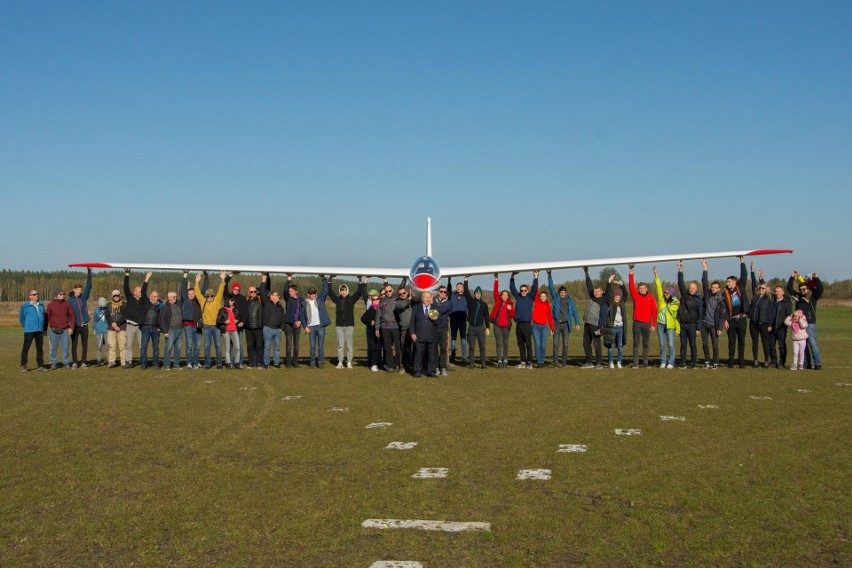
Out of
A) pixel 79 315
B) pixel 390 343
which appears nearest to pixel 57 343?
pixel 79 315

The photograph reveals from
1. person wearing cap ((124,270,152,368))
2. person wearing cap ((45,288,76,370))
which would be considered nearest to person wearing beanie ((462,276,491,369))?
person wearing cap ((124,270,152,368))

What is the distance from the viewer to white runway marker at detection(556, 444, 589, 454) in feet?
27.8

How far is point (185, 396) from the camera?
1365 centimetres

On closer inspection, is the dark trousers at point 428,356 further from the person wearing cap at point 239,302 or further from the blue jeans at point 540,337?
the person wearing cap at point 239,302

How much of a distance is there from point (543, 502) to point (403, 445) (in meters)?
2.82

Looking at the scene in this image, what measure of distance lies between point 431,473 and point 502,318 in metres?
11.5

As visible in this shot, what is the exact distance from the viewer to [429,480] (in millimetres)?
7266

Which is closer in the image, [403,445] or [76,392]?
[403,445]

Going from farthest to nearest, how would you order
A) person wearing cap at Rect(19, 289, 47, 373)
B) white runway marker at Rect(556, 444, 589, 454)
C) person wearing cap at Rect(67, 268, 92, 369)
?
person wearing cap at Rect(67, 268, 92, 369) → person wearing cap at Rect(19, 289, 47, 373) → white runway marker at Rect(556, 444, 589, 454)

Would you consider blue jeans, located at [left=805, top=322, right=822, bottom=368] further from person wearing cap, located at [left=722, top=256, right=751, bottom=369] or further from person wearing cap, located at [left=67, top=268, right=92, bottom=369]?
person wearing cap, located at [left=67, top=268, right=92, bottom=369]

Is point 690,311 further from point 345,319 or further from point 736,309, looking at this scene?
point 345,319

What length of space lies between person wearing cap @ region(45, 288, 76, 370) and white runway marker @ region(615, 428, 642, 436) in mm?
14122

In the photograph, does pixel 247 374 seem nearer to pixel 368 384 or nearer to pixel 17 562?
pixel 368 384

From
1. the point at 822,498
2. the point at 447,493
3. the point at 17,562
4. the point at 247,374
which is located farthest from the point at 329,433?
the point at 247,374
